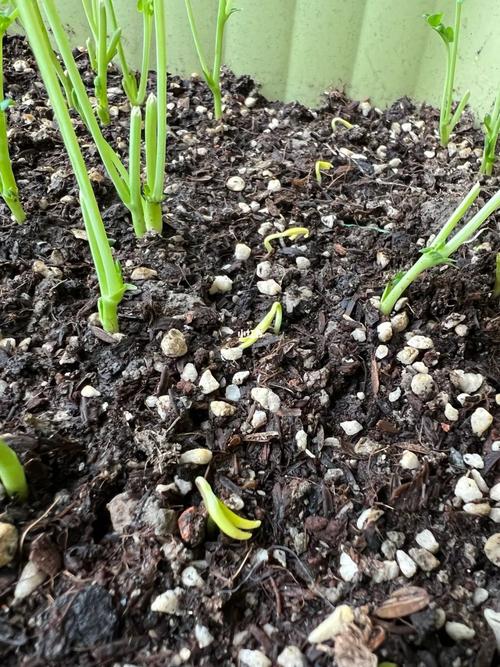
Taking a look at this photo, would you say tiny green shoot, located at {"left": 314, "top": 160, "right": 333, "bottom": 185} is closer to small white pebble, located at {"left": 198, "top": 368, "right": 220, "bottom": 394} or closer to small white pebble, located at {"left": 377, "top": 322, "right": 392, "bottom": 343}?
small white pebble, located at {"left": 377, "top": 322, "right": 392, "bottom": 343}

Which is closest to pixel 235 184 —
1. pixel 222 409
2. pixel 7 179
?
pixel 7 179

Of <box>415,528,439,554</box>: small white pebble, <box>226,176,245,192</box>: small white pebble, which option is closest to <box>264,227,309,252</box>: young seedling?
<box>226,176,245,192</box>: small white pebble

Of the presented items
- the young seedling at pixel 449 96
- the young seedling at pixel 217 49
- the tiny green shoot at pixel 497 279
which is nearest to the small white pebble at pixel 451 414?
the tiny green shoot at pixel 497 279

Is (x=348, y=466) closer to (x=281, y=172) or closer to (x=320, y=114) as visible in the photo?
(x=281, y=172)

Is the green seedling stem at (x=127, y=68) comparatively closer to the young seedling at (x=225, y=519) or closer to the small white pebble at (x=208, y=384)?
the small white pebble at (x=208, y=384)

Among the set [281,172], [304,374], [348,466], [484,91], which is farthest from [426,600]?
[484,91]
